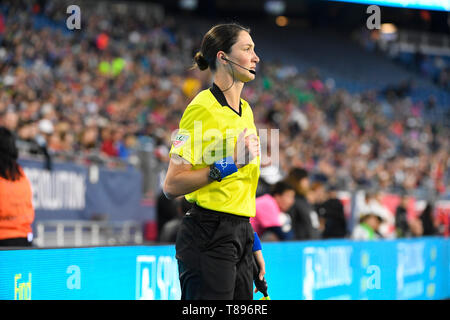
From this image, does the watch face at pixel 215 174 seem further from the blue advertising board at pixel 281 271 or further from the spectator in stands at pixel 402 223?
the spectator in stands at pixel 402 223

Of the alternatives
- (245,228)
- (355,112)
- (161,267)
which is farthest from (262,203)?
(355,112)

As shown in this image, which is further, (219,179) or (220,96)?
(220,96)

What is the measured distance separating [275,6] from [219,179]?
1055 inches

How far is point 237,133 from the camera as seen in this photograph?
3572 mm

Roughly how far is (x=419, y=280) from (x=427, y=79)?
81.6 ft

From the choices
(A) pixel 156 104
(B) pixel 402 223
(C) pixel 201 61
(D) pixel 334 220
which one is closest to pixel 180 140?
(C) pixel 201 61

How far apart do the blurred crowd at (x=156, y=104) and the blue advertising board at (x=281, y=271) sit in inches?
38.6

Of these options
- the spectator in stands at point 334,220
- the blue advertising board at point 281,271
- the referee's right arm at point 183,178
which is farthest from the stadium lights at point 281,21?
the referee's right arm at point 183,178

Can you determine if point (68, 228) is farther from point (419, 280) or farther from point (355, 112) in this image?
point (355, 112)

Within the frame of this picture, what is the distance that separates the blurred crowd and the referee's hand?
15.8 ft

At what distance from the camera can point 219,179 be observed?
3.46 metres

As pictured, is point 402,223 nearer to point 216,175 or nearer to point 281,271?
point 281,271

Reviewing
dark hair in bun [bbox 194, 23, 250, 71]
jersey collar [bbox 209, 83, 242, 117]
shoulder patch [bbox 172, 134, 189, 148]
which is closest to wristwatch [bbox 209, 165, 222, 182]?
shoulder patch [bbox 172, 134, 189, 148]

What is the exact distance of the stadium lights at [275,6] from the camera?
29.2 meters
